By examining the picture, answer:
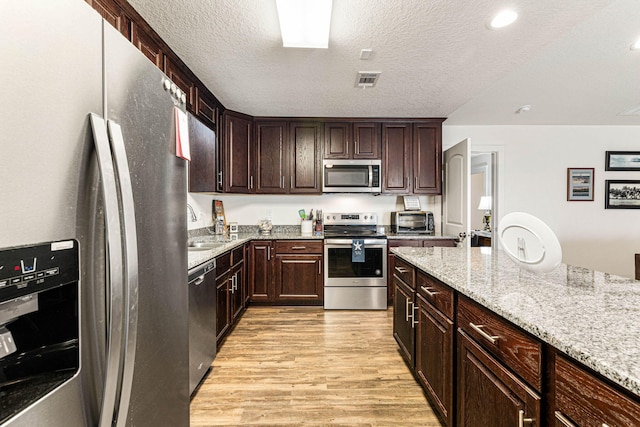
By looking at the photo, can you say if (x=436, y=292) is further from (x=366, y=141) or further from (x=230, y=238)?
(x=366, y=141)

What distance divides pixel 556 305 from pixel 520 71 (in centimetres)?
258

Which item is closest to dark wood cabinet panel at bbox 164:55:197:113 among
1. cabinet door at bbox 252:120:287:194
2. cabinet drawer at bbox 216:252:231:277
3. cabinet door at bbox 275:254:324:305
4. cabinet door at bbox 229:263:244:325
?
cabinet door at bbox 252:120:287:194

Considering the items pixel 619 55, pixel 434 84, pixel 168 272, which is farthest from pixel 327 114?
pixel 168 272

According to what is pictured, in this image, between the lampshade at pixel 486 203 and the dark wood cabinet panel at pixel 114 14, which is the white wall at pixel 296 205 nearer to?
the lampshade at pixel 486 203

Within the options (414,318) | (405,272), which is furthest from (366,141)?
(414,318)

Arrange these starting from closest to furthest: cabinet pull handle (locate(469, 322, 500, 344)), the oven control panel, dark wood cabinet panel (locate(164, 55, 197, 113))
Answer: the oven control panel
cabinet pull handle (locate(469, 322, 500, 344))
dark wood cabinet panel (locate(164, 55, 197, 113))

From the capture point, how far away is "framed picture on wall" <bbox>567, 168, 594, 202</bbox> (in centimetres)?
430

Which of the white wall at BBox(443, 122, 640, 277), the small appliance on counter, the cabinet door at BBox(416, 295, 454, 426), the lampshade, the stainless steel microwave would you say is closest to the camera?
the cabinet door at BBox(416, 295, 454, 426)

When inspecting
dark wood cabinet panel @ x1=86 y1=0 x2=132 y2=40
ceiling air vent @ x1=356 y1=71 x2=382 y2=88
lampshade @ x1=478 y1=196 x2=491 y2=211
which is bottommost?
lampshade @ x1=478 y1=196 x2=491 y2=211

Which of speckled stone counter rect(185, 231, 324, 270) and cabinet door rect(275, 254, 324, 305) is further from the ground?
speckled stone counter rect(185, 231, 324, 270)

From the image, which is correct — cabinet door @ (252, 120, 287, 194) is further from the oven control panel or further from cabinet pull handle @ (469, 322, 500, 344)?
the oven control panel

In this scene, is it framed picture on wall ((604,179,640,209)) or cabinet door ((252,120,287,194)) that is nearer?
cabinet door ((252,120,287,194))

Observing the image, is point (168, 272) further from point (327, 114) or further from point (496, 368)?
point (327, 114)

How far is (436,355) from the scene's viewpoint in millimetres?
1555
